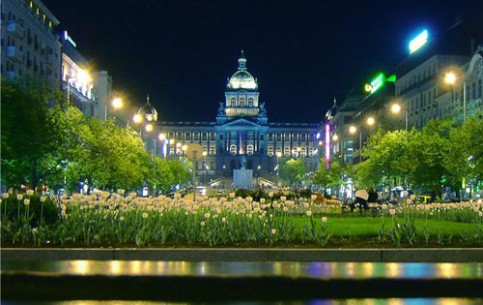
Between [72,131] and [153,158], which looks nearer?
[72,131]

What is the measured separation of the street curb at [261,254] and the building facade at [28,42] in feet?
165

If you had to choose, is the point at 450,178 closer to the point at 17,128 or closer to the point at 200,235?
the point at 17,128

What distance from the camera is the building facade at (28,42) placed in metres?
74.3

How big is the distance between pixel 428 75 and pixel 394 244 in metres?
79.4

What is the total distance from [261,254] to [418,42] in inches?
3808

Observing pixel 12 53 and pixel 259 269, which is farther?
pixel 12 53

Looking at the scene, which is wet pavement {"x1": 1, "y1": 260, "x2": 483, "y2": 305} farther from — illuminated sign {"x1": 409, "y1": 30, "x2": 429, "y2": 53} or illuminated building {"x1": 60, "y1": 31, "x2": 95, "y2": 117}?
illuminated sign {"x1": 409, "y1": 30, "x2": 429, "y2": 53}

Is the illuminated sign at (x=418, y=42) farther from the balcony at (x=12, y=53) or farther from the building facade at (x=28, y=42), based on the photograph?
the balcony at (x=12, y=53)

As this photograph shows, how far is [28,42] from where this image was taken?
269 ft

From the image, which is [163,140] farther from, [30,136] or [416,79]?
[30,136]

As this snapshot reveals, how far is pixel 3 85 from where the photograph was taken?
4691 centimetres

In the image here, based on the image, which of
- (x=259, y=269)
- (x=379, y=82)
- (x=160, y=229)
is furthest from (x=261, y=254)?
(x=379, y=82)

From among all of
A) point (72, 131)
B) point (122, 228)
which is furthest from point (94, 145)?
point (122, 228)

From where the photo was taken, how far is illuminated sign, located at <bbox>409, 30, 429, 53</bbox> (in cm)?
10627
